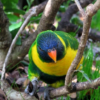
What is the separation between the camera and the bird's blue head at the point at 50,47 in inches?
41.4

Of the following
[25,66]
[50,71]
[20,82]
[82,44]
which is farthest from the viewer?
[25,66]

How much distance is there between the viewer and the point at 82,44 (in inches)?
25.5

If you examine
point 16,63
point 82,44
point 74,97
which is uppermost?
point 82,44

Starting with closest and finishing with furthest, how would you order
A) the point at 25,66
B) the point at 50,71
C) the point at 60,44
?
the point at 60,44, the point at 50,71, the point at 25,66

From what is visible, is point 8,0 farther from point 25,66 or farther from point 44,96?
point 44,96

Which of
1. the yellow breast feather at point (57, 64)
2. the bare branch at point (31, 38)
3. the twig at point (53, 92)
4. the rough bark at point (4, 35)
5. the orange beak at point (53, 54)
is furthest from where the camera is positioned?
the bare branch at point (31, 38)

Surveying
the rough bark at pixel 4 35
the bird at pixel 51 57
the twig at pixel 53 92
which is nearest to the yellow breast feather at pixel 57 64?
the bird at pixel 51 57

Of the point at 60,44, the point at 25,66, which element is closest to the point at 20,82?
the point at 25,66

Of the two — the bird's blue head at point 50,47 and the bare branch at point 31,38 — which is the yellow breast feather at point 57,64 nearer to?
the bird's blue head at point 50,47

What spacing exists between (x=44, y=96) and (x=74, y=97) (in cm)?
28

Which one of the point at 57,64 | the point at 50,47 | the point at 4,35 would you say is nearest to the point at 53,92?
the point at 57,64

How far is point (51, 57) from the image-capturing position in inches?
41.5

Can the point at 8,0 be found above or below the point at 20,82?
above

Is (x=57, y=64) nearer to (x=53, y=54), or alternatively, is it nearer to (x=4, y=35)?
(x=53, y=54)
